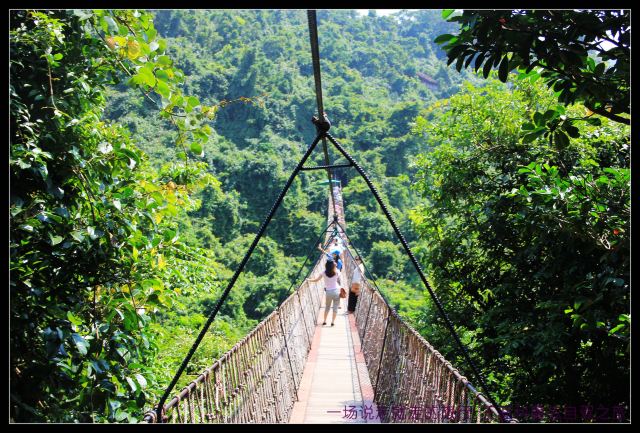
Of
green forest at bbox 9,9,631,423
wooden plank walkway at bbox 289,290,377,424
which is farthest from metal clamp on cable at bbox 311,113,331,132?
wooden plank walkway at bbox 289,290,377,424

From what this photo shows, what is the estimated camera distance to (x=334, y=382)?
3400 mm

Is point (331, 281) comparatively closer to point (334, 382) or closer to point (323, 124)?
point (334, 382)

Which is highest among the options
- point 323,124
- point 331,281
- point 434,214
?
point 434,214

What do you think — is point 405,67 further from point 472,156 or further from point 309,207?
point 472,156

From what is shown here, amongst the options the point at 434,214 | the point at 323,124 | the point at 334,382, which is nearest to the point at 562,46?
the point at 323,124

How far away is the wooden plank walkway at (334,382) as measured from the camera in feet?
9.09

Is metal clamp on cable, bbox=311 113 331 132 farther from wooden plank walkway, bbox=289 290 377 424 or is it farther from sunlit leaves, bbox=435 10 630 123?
wooden plank walkway, bbox=289 290 377 424

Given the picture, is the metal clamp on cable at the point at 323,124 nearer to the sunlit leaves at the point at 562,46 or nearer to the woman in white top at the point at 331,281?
the sunlit leaves at the point at 562,46

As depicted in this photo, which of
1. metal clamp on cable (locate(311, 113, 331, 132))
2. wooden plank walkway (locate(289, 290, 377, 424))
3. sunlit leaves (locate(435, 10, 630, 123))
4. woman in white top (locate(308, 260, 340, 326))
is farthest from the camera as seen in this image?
woman in white top (locate(308, 260, 340, 326))

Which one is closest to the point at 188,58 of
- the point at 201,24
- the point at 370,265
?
the point at 201,24

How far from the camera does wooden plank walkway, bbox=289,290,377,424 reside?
9.09 feet

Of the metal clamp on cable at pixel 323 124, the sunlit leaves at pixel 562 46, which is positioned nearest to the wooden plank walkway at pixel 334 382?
the metal clamp on cable at pixel 323 124

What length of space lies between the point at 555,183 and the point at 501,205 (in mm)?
1708

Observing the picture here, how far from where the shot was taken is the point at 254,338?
7.55ft
